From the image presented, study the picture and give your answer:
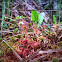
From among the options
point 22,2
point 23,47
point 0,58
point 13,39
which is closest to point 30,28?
point 13,39

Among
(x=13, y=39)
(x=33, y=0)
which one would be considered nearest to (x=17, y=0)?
(x=33, y=0)

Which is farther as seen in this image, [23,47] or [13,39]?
[13,39]

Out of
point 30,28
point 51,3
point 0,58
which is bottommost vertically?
point 0,58

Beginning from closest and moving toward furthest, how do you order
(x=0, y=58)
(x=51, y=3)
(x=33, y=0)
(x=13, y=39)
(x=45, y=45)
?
(x=0, y=58), (x=45, y=45), (x=13, y=39), (x=51, y=3), (x=33, y=0)

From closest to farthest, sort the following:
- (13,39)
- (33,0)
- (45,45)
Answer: (45,45) → (13,39) → (33,0)

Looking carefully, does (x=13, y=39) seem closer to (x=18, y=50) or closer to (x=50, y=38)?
(x=18, y=50)

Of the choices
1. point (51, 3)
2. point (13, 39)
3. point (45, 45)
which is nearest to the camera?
point (45, 45)

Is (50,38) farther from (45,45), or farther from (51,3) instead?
(51,3)

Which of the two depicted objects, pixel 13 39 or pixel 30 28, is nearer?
pixel 13 39

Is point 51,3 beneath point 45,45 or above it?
above
